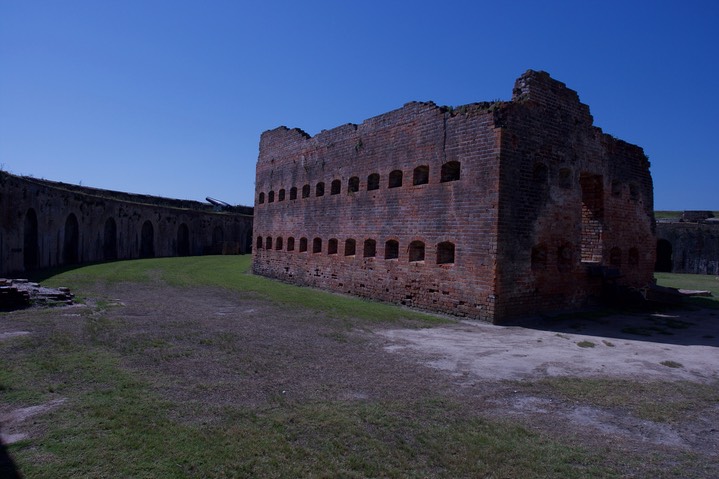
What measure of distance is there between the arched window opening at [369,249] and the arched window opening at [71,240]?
A: 630 inches

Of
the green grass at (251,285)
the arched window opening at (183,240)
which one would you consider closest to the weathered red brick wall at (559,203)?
the green grass at (251,285)

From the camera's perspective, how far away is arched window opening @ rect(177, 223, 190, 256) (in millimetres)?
34594

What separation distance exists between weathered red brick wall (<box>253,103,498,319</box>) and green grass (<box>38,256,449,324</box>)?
71cm

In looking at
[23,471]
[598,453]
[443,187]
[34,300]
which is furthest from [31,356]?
[443,187]

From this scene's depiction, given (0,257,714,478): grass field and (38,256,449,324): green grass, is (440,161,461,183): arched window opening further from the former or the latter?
(0,257,714,478): grass field

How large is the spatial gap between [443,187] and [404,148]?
6.48ft

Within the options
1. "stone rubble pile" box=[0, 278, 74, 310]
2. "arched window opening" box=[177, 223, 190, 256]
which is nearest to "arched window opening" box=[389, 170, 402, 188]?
"stone rubble pile" box=[0, 278, 74, 310]

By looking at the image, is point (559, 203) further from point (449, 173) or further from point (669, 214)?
point (669, 214)

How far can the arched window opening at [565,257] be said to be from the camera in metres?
12.1

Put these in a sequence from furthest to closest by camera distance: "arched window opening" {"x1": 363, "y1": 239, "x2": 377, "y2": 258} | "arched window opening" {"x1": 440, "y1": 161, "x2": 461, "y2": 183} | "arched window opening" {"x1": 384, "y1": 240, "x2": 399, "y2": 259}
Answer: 1. "arched window opening" {"x1": 363, "y1": 239, "x2": 377, "y2": 258}
2. "arched window opening" {"x1": 384, "y1": 240, "x2": 399, "y2": 259}
3. "arched window opening" {"x1": 440, "y1": 161, "x2": 461, "y2": 183}

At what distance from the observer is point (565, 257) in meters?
12.2

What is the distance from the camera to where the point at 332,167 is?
16.5m

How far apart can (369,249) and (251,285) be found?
5023 mm

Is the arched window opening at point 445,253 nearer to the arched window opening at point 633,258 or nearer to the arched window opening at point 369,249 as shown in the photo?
the arched window opening at point 369,249
